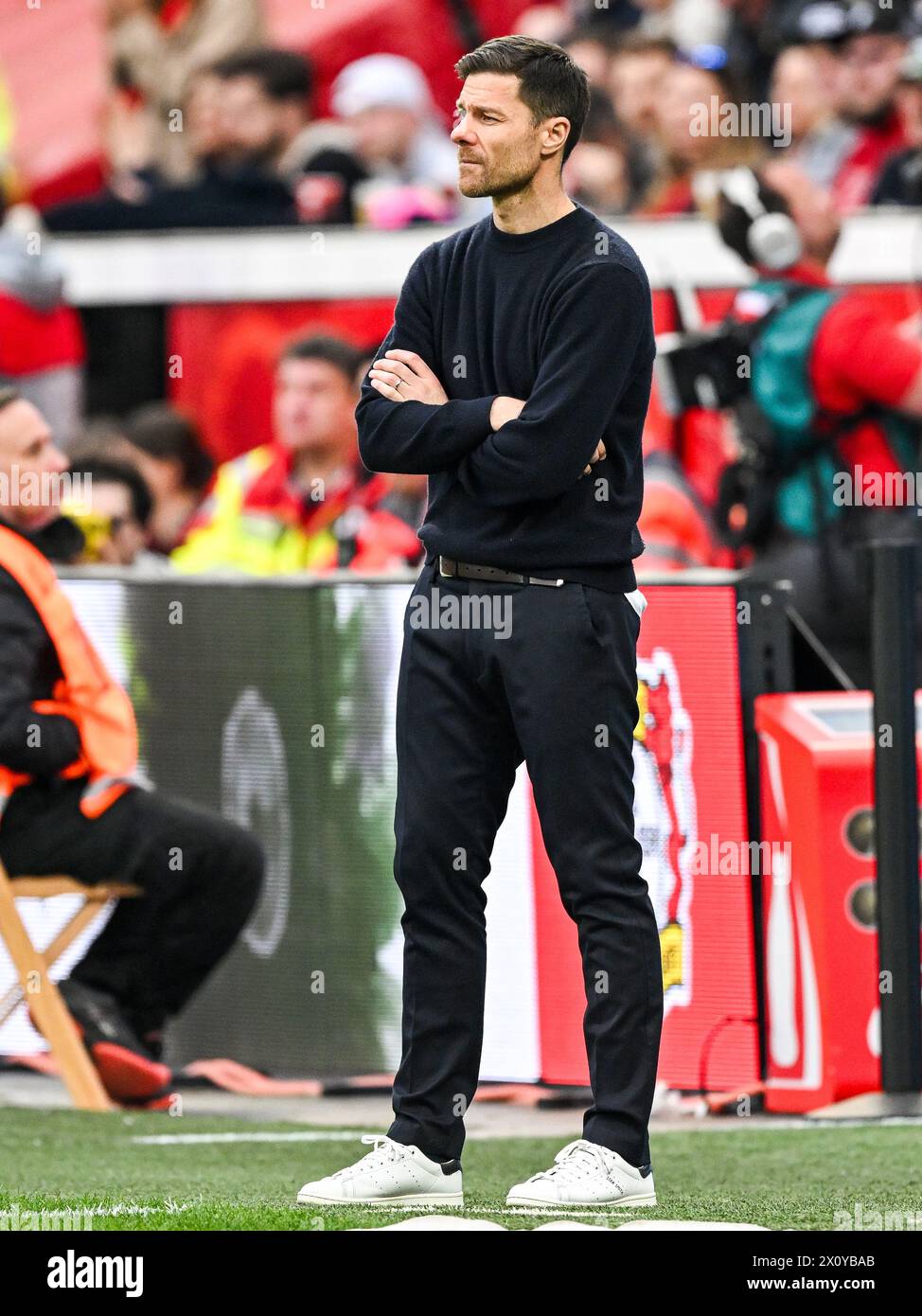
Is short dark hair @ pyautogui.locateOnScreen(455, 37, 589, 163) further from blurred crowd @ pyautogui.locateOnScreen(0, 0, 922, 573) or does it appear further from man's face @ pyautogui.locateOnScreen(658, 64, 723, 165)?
man's face @ pyautogui.locateOnScreen(658, 64, 723, 165)

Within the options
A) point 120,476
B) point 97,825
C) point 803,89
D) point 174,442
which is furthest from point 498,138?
point 803,89

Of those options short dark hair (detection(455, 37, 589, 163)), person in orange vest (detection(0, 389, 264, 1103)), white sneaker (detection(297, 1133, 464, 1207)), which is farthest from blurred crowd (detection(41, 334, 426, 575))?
white sneaker (detection(297, 1133, 464, 1207))

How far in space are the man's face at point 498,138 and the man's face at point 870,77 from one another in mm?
6198

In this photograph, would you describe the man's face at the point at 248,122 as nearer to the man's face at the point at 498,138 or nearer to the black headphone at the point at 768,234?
the black headphone at the point at 768,234

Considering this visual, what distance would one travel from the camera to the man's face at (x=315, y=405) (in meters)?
8.70

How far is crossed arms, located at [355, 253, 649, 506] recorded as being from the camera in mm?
4434

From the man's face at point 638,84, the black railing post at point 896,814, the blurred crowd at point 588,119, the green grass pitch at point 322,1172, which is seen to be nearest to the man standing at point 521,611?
the green grass pitch at point 322,1172

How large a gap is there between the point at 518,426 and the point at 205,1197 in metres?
1.61

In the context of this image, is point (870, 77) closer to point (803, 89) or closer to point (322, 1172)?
point (803, 89)

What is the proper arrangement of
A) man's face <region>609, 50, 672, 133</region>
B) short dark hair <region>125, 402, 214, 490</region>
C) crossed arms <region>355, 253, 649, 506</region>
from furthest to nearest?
man's face <region>609, 50, 672, 133</region> < short dark hair <region>125, 402, 214, 490</region> < crossed arms <region>355, 253, 649, 506</region>

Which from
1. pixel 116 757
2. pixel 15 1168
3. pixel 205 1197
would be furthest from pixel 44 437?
pixel 205 1197

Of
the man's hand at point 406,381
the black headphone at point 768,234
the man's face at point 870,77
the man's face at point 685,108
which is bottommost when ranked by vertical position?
the man's hand at point 406,381

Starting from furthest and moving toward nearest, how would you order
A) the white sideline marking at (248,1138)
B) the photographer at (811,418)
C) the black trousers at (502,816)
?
the photographer at (811,418), the white sideline marking at (248,1138), the black trousers at (502,816)

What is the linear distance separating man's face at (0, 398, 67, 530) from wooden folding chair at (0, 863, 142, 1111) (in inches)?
39.0
